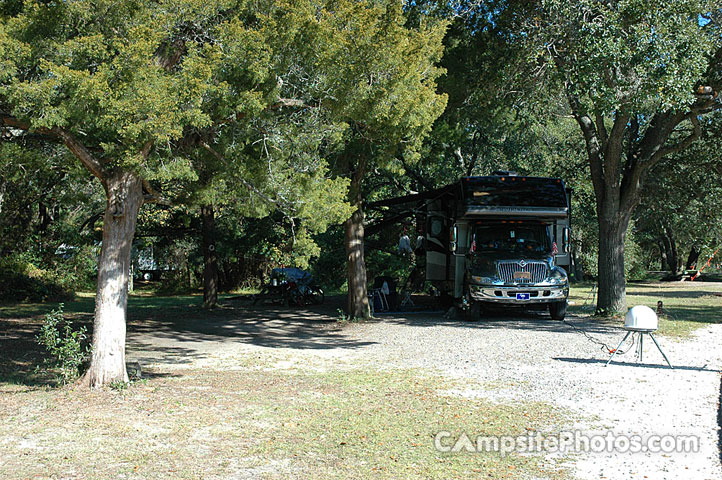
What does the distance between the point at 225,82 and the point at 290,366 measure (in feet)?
15.5

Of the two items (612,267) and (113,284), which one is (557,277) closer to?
(612,267)

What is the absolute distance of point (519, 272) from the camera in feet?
54.0

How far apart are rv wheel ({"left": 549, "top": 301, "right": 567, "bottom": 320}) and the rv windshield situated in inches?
55.2

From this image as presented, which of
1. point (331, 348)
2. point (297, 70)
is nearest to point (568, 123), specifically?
point (331, 348)

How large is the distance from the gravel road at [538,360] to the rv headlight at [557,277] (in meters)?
1.05

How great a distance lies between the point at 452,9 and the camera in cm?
1557

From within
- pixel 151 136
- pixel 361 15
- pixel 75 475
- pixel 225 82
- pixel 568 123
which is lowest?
pixel 75 475

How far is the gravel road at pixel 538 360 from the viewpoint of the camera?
21.6ft

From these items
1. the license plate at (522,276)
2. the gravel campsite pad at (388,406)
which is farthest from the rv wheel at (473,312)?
the gravel campsite pad at (388,406)

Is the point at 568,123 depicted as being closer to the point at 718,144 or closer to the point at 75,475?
the point at 718,144

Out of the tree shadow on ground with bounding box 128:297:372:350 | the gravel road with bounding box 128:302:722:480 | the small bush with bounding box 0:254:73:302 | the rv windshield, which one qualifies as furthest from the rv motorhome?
the small bush with bounding box 0:254:73:302

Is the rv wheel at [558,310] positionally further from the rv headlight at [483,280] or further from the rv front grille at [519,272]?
the rv headlight at [483,280]

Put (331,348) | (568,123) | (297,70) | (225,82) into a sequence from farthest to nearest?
(568,123) → (331,348) → (297,70) → (225,82)

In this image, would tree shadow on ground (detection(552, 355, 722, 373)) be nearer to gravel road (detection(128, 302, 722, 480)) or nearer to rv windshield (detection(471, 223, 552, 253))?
gravel road (detection(128, 302, 722, 480))
